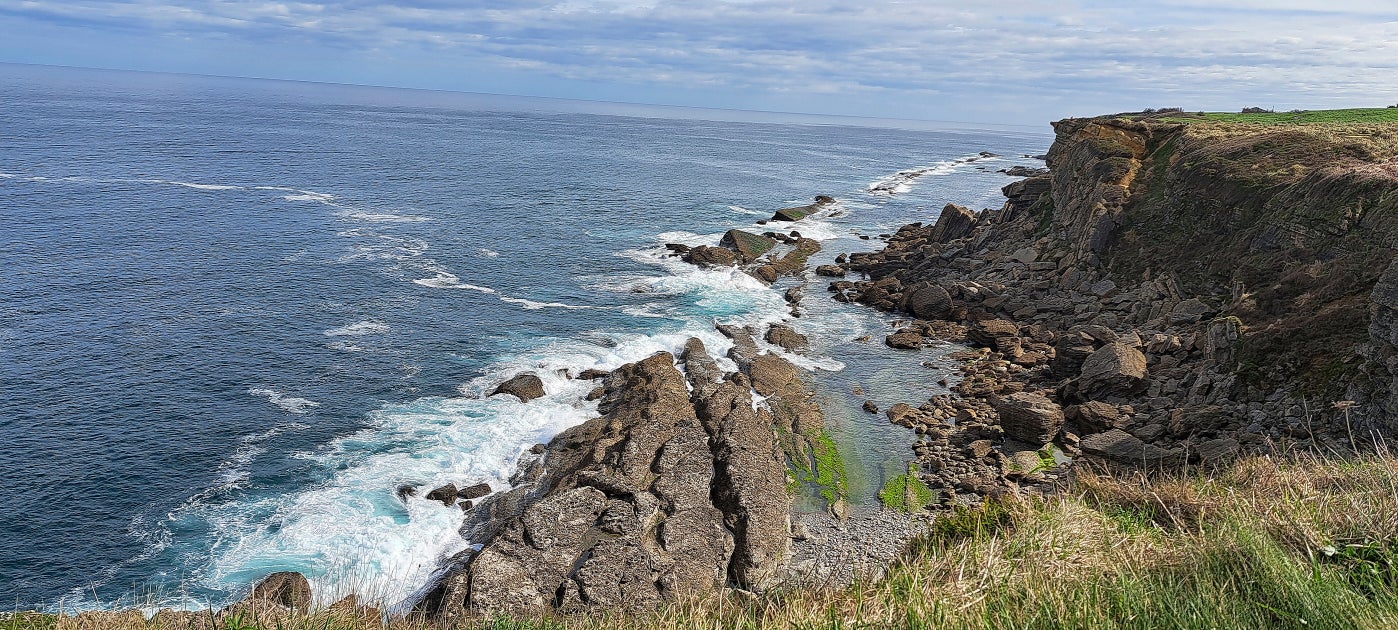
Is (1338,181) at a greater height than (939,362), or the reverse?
(1338,181)

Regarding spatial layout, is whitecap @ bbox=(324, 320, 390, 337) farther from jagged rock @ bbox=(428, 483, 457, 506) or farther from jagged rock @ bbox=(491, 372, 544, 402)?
jagged rock @ bbox=(428, 483, 457, 506)

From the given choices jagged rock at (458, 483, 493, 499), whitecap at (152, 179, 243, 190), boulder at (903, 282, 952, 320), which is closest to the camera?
jagged rock at (458, 483, 493, 499)

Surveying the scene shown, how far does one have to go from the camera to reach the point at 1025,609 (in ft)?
23.2

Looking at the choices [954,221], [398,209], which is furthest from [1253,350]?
[398,209]

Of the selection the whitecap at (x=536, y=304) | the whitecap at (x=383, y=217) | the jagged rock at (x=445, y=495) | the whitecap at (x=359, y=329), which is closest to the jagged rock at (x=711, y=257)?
the whitecap at (x=536, y=304)

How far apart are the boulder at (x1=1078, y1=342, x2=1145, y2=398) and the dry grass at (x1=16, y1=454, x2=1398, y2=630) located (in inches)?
873

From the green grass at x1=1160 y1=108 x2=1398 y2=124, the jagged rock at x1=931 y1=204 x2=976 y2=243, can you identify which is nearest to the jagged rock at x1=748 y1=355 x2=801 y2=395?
the jagged rock at x1=931 y1=204 x2=976 y2=243

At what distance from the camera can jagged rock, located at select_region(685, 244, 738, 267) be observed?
60.7 metres

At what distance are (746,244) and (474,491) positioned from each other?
133 feet

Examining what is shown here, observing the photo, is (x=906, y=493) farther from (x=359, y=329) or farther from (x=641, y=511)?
(x=359, y=329)

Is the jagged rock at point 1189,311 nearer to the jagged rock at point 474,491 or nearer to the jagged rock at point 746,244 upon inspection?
the jagged rock at point 474,491

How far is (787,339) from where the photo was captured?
142 feet

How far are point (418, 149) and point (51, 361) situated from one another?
3837 inches

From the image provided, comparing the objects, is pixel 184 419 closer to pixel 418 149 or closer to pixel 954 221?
pixel 954 221
